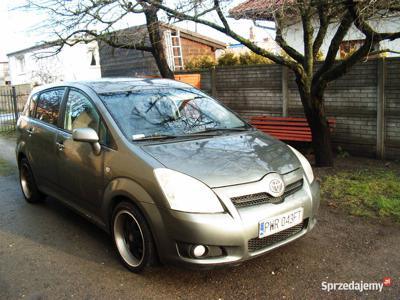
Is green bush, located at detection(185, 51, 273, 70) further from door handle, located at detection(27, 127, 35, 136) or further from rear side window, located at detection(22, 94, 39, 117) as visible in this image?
door handle, located at detection(27, 127, 35, 136)

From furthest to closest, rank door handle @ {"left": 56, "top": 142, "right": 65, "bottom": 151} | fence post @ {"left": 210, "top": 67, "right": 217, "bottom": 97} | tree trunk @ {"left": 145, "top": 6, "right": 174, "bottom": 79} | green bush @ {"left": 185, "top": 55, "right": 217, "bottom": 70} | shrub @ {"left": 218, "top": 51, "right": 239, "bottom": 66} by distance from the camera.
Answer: green bush @ {"left": 185, "top": 55, "right": 217, "bottom": 70} → shrub @ {"left": 218, "top": 51, "right": 239, "bottom": 66} → fence post @ {"left": 210, "top": 67, "right": 217, "bottom": 97} → tree trunk @ {"left": 145, "top": 6, "right": 174, "bottom": 79} → door handle @ {"left": 56, "top": 142, "right": 65, "bottom": 151}

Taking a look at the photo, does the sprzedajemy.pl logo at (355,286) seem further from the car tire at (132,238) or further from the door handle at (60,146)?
the door handle at (60,146)

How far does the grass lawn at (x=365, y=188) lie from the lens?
4.88m

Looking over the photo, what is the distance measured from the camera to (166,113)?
4.20 m

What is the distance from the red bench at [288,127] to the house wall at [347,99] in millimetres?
262

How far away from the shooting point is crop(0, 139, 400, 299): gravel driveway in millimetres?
3314

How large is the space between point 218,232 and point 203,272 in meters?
0.71

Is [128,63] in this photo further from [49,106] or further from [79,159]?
[79,159]

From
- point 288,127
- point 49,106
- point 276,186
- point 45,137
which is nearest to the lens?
point 276,186

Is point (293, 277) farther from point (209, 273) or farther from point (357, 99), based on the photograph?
point (357, 99)

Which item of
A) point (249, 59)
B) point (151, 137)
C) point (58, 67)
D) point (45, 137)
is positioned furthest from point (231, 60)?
point (58, 67)

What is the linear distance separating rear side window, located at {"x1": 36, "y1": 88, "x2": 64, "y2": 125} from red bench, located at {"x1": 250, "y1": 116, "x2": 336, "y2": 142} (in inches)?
172

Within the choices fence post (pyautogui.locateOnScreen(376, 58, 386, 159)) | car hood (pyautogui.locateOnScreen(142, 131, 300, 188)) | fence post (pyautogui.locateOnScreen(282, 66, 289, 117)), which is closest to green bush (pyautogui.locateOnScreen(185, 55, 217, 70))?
fence post (pyautogui.locateOnScreen(282, 66, 289, 117))

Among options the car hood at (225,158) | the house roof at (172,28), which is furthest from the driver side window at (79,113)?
the house roof at (172,28)
